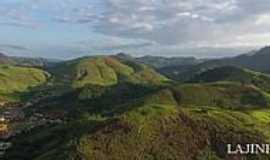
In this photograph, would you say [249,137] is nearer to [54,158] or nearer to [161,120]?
[161,120]

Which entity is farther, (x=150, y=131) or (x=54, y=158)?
(x=150, y=131)

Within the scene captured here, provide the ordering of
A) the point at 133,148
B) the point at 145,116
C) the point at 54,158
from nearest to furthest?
the point at 54,158 → the point at 133,148 → the point at 145,116

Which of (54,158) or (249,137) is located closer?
(54,158)

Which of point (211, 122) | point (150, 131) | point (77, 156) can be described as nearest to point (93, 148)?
point (77, 156)

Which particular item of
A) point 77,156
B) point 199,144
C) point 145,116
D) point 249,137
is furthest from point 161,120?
point 77,156

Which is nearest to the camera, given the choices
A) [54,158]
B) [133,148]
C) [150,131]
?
[54,158]

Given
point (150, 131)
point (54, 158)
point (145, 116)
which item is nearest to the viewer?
point (54, 158)

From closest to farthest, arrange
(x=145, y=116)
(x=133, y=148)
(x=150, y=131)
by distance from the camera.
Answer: (x=133, y=148) → (x=150, y=131) → (x=145, y=116)

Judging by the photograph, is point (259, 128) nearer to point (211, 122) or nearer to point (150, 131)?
point (211, 122)
